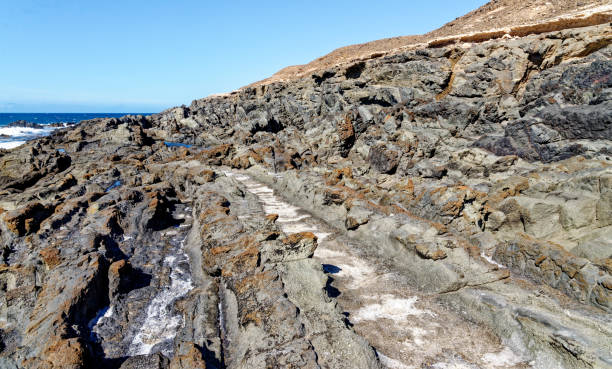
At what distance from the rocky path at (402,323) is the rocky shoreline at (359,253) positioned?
0.07m

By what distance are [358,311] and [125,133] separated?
5898 centimetres

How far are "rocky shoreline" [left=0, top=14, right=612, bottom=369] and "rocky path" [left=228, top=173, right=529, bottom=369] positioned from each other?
66mm

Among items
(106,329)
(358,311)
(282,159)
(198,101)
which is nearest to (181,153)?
(282,159)

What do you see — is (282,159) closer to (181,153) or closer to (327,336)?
(181,153)

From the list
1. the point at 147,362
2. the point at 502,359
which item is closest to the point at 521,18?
the point at 502,359

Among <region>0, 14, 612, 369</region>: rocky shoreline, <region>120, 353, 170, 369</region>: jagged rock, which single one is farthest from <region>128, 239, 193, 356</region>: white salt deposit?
<region>120, 353, 170, 369</region>: jagged rock

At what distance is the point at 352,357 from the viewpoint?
332 inches

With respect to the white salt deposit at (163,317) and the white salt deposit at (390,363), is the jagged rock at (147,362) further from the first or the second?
the white salt deposit at (390,363)

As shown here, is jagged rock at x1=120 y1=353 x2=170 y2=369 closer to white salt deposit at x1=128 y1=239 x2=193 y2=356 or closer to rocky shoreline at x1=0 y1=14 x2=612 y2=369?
rocky shoreline at x1=0 y1=14 x2=612 y2=369

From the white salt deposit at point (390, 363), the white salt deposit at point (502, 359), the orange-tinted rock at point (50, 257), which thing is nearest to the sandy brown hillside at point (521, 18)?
the white salt deposit at point (502, 359)

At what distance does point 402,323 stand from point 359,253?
549cm

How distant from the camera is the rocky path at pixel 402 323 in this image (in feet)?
29.9

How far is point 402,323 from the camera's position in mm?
10625

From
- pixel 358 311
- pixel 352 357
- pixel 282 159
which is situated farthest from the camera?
pixel 282 159
